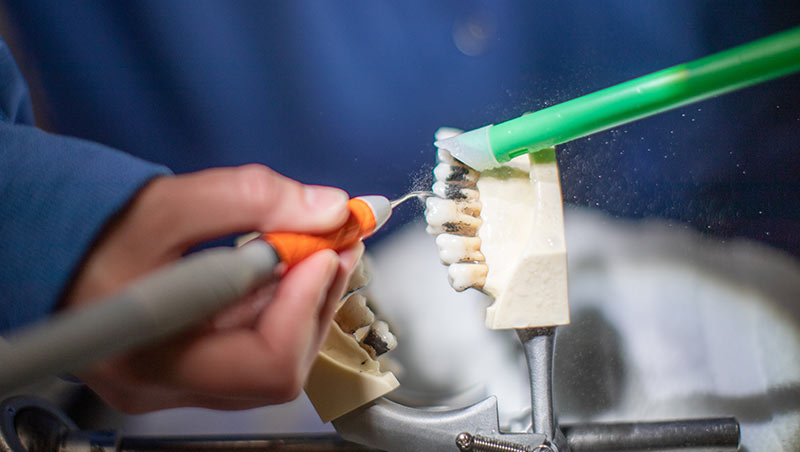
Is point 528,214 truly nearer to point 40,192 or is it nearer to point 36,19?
point 40,192

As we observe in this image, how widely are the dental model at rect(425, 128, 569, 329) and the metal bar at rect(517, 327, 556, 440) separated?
15mm

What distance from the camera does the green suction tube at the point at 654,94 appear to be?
0.36 m

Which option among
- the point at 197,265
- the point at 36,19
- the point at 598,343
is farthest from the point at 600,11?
the point at 36,19

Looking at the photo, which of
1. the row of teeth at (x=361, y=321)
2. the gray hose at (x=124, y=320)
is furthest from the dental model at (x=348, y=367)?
the gray hose at (x=124, y=320)

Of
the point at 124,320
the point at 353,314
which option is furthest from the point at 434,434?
the point at 124,320

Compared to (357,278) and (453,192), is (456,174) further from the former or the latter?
(357,278)

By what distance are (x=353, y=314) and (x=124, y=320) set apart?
0.28 m

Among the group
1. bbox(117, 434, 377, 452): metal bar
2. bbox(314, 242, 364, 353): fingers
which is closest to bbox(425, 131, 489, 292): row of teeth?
bbox(314, 242, 364, 353): fingers

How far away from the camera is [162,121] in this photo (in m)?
0.66

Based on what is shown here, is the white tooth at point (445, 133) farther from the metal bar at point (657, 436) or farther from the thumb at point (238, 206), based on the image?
the metal bar at point (657, 436)

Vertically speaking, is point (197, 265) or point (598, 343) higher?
point (197, 265)

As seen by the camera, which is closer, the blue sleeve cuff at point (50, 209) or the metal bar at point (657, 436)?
the blue sleeve cuff at point (50, 209)

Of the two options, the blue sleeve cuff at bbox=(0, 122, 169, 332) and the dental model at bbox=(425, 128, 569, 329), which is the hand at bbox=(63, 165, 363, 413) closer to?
the blue sleeve cuff at bbox=(0, 122, 169, 332)

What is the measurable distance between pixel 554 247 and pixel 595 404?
9.1 inches
